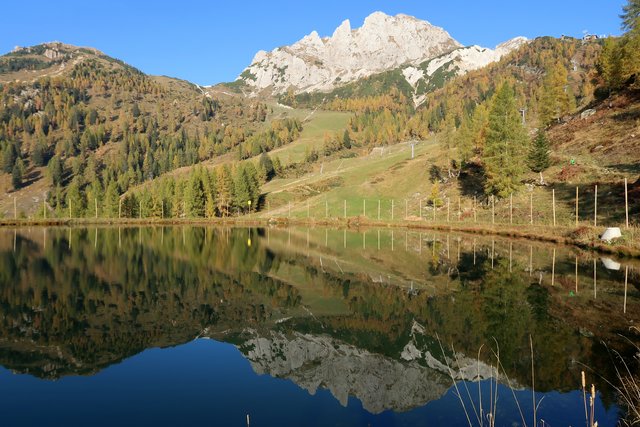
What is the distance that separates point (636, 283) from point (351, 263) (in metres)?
19.6

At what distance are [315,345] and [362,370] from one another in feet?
9.61

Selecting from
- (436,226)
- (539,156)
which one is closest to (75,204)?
(436,226)

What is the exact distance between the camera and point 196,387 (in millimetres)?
12219

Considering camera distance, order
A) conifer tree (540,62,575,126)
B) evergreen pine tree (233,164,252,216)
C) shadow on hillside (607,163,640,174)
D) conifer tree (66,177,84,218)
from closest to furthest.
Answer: shadow on hillside (607,163,640,174), conifer tree (540,62,575,126), evergreen pine tree (233,164,252,216), conifer tree (66,177,84,218)

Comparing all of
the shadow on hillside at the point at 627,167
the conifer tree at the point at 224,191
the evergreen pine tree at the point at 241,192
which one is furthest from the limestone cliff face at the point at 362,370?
the conifer tree at the point at 224,191

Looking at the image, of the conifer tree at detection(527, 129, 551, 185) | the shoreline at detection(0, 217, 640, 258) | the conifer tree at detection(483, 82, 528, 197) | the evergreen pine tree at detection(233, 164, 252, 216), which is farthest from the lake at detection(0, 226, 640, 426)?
the evergreen pine tree at detection(233, 164, 252, 216)

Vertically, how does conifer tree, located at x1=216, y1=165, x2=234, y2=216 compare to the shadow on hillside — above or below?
below

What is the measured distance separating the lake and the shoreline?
10249mm

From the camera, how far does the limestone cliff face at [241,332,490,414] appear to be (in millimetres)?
11527

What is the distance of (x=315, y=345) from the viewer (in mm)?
15930

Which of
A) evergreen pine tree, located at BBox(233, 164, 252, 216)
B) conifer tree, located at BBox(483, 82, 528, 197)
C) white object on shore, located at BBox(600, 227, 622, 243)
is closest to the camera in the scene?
white object on shore, located at BBox(600, 227, 622, 243)

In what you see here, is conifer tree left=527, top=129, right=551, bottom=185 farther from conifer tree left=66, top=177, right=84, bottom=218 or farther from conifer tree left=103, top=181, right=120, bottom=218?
conifer tree left=66, top=177, right=84, bottom=218

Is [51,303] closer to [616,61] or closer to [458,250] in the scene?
[458,250]

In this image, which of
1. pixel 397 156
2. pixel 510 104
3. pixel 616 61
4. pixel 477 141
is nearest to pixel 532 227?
pixel 510 104
